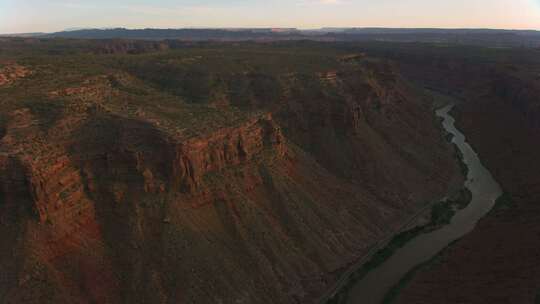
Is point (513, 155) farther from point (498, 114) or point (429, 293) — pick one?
point (429, 293)

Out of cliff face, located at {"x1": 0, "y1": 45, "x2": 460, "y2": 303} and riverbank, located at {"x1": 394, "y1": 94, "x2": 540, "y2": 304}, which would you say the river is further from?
cliff face, located at {"x1": 0, "y1": 45, "x2": 460, "y2": 303}

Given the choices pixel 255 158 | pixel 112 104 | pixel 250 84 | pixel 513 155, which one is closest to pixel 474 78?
pixel 513 155

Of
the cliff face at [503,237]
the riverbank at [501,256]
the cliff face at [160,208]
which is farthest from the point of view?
the cliff face at [503,237]

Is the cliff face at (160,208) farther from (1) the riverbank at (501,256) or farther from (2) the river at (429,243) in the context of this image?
(1) the riverbank at (501,256)

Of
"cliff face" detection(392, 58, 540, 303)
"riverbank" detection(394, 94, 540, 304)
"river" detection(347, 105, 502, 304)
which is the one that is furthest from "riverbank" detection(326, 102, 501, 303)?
"cliff face" detection(392, 58, 540, 303)

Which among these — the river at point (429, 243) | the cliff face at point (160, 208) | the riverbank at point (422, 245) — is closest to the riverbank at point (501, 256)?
the river at point (429, 243)

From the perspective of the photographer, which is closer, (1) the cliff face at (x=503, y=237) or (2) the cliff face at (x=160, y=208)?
(2) the cliff face at (x=160, y=208)
